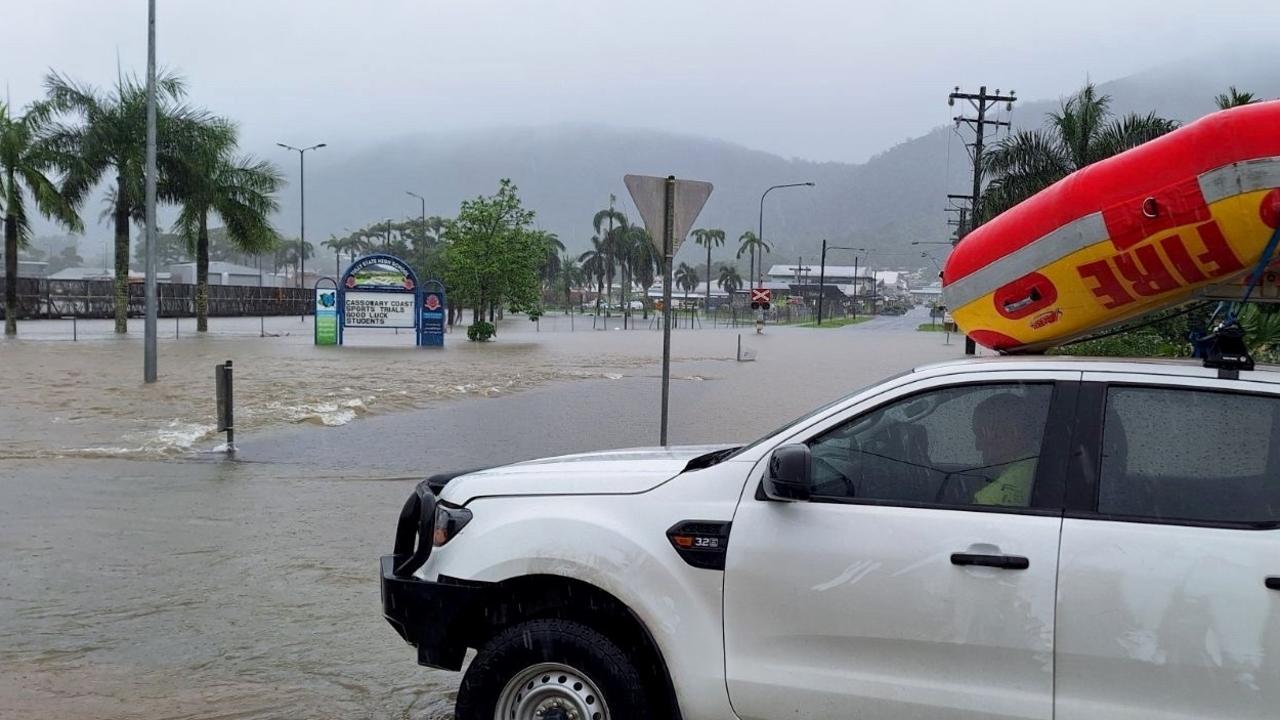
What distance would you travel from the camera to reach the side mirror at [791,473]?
3.25 m

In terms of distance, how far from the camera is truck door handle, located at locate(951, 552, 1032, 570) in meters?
3.10

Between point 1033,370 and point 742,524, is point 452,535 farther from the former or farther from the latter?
point 1033,370

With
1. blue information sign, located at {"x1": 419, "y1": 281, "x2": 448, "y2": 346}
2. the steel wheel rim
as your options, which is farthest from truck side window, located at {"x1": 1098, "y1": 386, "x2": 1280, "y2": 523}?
blue information sign, located at {"x1": 419, "y1": 281, "x2": 448, "y2": 346}

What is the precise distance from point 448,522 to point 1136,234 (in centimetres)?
264

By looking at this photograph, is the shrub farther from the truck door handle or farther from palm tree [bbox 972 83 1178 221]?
the truck door handle

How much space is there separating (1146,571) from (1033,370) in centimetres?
70

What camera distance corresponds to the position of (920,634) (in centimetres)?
319

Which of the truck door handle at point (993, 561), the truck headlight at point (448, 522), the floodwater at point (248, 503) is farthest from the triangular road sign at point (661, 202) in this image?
the truck door handle at point (993, 561)

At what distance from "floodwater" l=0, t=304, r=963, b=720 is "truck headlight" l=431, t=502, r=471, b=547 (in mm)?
1169

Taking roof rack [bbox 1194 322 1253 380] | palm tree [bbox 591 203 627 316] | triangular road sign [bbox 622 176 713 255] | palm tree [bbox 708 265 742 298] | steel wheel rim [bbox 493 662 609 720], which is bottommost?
steel wheel rim [bbox 493 662 609 720]

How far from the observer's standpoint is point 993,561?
312 centimetres

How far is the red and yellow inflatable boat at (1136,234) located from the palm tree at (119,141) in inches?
1331

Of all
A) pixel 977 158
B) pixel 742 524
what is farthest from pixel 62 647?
pixel 977 158

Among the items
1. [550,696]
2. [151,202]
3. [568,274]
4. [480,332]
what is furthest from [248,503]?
[568,274]
